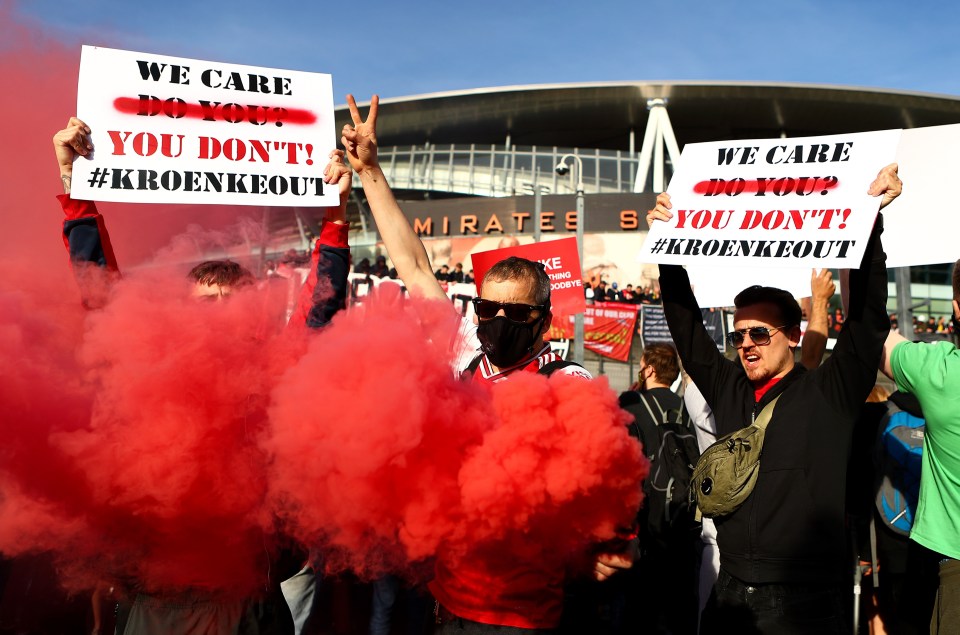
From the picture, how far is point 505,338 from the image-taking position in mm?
2547

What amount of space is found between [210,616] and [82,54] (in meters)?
2.23

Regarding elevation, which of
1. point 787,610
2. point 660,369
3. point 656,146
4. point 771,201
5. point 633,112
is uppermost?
point 633,112

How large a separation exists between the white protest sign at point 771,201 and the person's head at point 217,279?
183 centimetres

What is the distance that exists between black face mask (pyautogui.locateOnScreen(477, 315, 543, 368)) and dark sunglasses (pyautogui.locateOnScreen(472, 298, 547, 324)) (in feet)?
0.06

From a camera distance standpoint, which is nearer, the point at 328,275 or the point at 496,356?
the point at 496,356

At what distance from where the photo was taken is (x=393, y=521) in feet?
6.49

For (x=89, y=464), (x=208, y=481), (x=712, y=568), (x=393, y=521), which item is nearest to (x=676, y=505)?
(x=712, y=568)

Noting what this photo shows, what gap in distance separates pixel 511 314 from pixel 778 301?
1.36m

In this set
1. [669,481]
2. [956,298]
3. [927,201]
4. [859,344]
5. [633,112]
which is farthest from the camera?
[633,112]

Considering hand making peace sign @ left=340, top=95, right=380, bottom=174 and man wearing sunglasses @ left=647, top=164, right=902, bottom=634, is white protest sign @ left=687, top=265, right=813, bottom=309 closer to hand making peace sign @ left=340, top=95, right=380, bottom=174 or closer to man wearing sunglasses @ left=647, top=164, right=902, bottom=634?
man wearing sunglasses @ left=647, top=164, right=902, bottom=634

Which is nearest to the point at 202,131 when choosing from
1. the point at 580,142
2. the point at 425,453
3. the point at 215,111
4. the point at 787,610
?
the point at 215,111

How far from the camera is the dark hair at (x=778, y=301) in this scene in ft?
10.5

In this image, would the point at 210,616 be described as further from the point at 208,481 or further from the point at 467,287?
the point at 467,287

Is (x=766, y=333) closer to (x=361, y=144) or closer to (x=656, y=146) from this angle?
(x=361, y=144)
